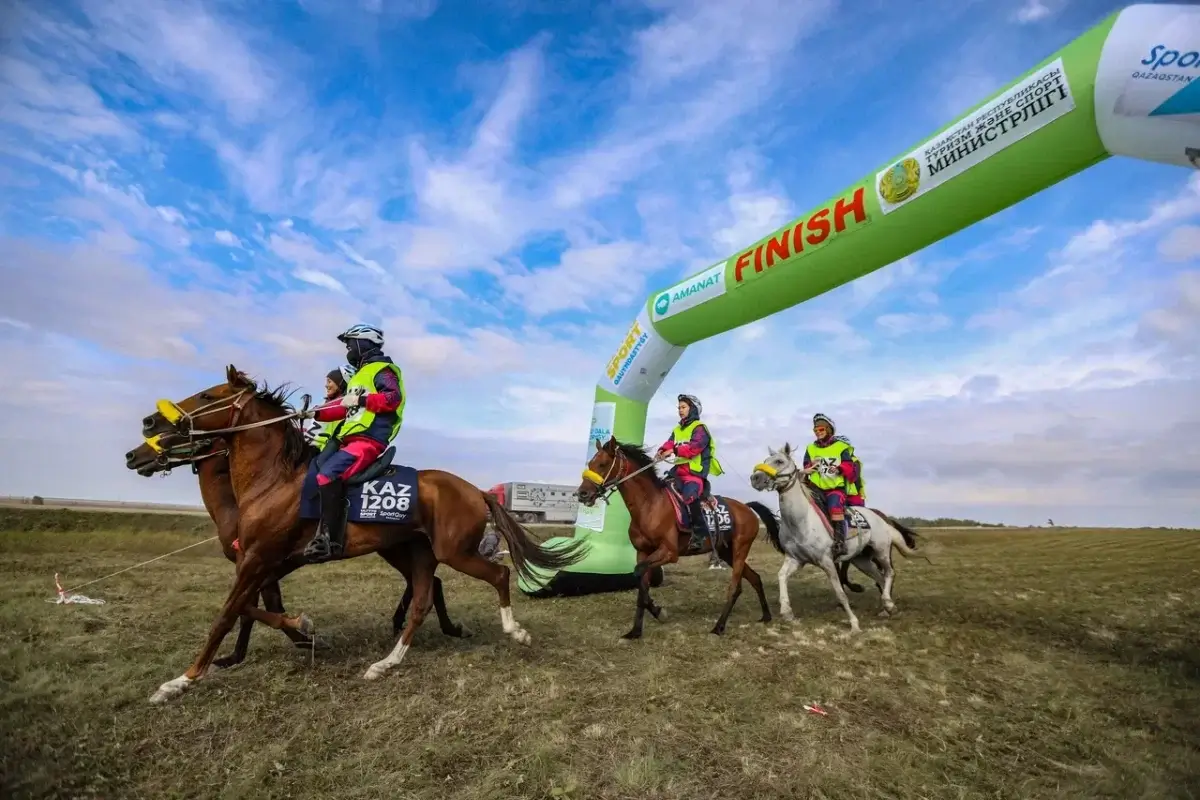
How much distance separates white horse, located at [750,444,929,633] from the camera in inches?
356

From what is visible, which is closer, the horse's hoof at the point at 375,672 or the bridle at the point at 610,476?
the horse's hoof at the point at 375,672

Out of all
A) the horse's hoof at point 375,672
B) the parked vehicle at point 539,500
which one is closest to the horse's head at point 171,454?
the horse's hoof at point 375,672

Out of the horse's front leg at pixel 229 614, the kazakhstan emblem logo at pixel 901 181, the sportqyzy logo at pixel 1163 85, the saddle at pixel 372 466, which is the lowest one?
the horse's front leg at pixel 229 614

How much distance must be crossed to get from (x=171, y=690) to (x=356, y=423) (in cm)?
275

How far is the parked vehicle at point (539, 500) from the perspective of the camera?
27.5 m

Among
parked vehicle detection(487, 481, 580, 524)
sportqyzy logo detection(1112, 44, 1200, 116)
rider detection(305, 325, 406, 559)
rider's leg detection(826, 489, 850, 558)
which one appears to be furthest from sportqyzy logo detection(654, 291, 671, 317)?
parked vehicle detection(487, 481, 580, 524)

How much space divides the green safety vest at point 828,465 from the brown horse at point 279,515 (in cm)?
572

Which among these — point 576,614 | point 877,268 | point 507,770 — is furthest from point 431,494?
point 877,268

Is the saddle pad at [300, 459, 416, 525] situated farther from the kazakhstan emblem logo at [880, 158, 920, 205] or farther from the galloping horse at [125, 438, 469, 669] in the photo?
the kazakhstan emblem logo at [880, 158, 920, 205]

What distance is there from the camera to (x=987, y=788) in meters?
4.18

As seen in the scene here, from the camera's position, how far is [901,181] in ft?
23.4

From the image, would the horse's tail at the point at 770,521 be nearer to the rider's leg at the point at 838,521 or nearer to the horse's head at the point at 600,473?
the rider's leg at the point at 838,521

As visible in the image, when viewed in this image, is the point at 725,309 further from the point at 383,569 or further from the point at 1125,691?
the point at 383,569

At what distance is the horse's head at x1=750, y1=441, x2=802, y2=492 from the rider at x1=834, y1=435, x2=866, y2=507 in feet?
5.75
